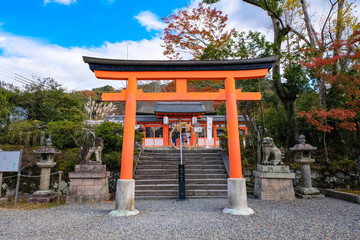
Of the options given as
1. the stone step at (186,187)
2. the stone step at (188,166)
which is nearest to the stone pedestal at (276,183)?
the stone step at (186,187)

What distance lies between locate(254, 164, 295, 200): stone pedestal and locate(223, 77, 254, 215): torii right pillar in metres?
2.08

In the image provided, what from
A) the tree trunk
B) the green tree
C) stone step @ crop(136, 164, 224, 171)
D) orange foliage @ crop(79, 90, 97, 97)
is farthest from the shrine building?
orange foliage @ crop(79, 90, 97, 97)

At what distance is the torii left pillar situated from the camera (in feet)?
15.7

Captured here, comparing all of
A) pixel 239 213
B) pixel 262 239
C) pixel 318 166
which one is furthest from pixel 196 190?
pixel 318 166

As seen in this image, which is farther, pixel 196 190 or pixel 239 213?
pixel 196 190

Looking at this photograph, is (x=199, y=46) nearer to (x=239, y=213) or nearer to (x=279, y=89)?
(x=279, y=89)

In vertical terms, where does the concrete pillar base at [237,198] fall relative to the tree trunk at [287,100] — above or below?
below

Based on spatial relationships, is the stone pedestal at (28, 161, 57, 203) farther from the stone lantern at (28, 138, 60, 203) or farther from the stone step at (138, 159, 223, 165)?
the stone step at (138, 159, 223, 165)

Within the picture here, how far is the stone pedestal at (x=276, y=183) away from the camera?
21.3 ft

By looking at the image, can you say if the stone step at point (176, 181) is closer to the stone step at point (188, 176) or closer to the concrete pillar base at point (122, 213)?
the stone step at point (188, 176)

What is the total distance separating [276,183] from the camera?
6.60m

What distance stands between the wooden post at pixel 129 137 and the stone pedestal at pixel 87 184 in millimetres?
2158

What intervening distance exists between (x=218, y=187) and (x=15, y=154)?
22.4 feet

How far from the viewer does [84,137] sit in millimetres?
9516
